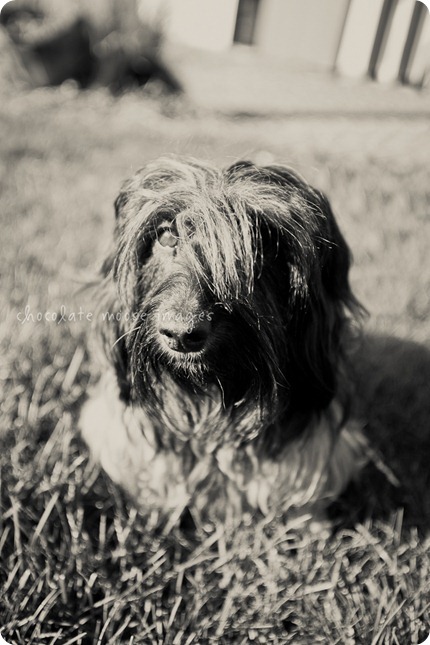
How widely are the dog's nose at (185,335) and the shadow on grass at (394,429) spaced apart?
4.33ft

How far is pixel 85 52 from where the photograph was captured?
3.37 meters

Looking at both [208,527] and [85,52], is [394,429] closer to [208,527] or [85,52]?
[208,527]

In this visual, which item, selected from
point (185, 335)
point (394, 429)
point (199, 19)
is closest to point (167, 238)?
point (185, 335)

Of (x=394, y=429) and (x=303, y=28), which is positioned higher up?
(x=303, y=28)

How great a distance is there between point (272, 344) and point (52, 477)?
3.67 ft

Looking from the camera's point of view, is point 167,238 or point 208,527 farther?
point 208,527

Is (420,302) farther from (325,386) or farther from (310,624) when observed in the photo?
(310,624)

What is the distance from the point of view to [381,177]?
3.76 m

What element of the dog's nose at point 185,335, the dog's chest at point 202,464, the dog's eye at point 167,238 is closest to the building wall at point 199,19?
the dog's eye at point 167,238

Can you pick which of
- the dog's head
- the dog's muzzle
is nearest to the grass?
the dog's head

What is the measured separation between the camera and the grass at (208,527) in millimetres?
2357

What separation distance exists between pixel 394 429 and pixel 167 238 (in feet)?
5.59

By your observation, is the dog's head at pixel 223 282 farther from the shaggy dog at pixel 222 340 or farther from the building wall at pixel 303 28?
the building wall at pixel 303 28

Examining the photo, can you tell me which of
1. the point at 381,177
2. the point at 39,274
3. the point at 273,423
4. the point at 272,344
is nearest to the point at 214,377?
the point at 272,344
